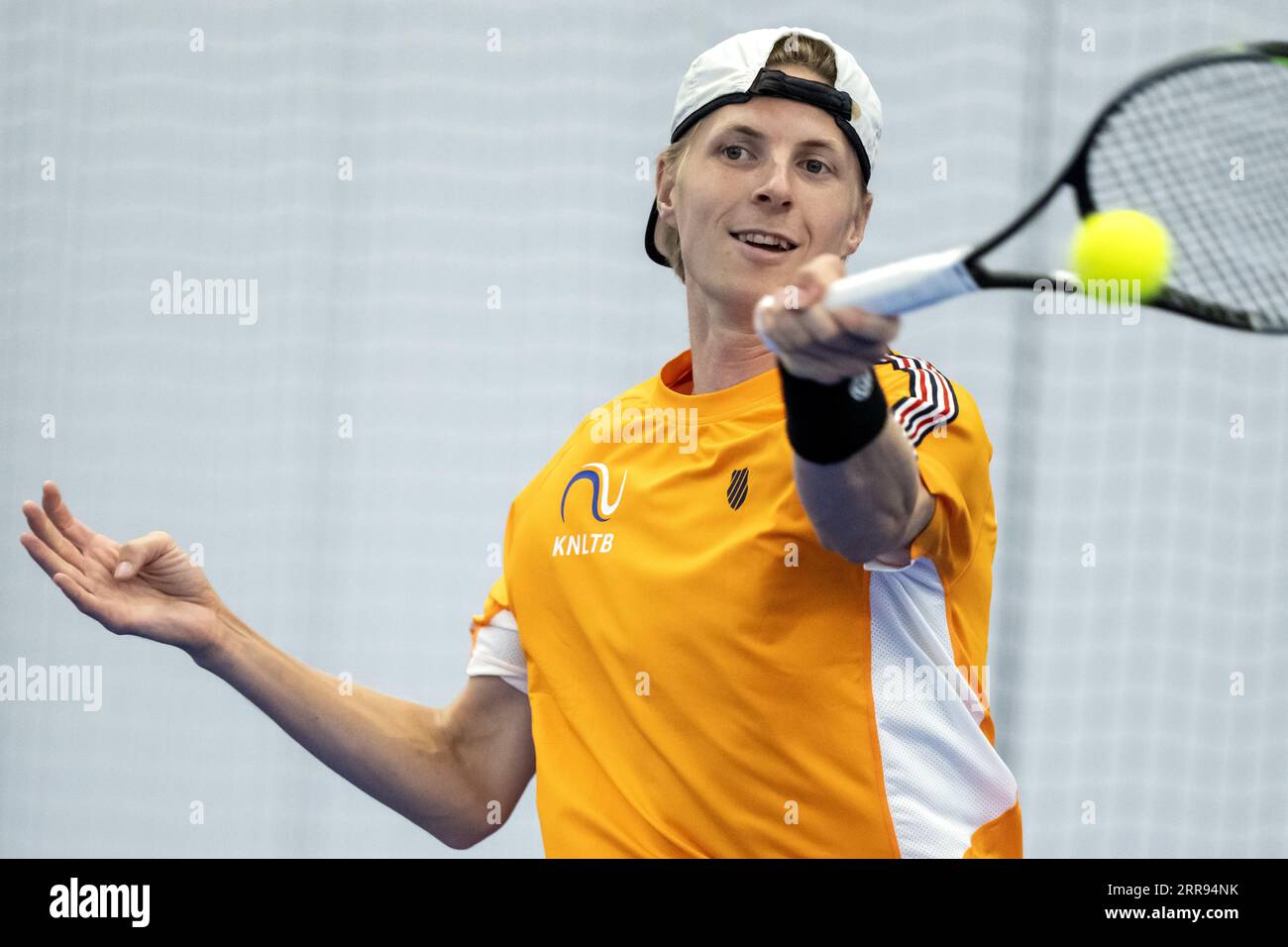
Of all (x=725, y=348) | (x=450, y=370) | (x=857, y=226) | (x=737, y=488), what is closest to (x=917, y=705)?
(x=737, y=488)

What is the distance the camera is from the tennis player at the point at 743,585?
111cm

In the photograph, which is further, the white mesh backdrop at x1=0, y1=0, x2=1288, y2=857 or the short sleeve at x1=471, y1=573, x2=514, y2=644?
the white mesh backdrop at x1=0, y1=0, x2=1288, y2=857

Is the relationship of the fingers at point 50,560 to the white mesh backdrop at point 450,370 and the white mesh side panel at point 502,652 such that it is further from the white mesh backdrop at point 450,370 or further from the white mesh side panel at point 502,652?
the white mesh backdrop at point 450,370

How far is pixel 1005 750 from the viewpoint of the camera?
2.33 meters

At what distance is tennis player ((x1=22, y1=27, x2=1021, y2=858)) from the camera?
3.64 feet

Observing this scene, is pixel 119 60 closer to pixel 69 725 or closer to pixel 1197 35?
pixel 69 725

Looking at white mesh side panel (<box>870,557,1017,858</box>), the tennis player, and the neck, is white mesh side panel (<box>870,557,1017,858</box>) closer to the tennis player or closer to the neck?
the tennis player

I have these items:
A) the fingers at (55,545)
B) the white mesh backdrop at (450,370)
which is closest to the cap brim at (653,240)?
the fingers at (55,545)

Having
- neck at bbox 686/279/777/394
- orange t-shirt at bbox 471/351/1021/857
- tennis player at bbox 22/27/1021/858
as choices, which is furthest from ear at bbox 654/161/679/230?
orange t-shirt at bbox 471/351/1021/857

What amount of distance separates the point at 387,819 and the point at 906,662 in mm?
1421

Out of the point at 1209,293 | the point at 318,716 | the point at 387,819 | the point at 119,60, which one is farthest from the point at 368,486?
the point at 1209,293

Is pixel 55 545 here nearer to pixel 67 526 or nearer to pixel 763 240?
pixel 67 526

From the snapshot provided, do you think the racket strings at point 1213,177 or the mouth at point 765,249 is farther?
the mouth at point 765,249

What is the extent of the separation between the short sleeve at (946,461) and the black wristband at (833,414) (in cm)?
11
